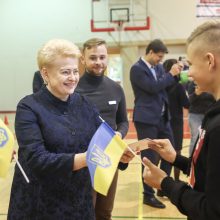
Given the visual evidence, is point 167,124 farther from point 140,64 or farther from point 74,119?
point 74,119

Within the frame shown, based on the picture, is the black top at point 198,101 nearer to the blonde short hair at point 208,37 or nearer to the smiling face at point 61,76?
the smiling face at point 61,76

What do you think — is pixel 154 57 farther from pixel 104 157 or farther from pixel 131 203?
pixel 104 157

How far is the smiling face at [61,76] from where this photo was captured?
175cm

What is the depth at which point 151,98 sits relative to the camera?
12.0 ft

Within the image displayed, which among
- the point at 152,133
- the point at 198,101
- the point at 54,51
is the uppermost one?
the point at 54,51

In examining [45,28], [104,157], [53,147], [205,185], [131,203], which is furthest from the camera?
[45,28]

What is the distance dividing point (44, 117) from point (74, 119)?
164 millimetres

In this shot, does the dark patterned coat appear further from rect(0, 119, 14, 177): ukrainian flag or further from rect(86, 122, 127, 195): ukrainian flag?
rect(86, 122, 127, 195): ukrainian flag

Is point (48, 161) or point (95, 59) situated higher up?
point (95, 59)

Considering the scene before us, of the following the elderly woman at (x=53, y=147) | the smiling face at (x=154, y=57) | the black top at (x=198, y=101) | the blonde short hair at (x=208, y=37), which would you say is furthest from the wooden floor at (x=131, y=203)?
the blonde short hair at (x=208, y=37)

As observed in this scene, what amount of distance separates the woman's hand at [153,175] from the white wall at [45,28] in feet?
33.1

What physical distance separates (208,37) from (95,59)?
4.98 feet

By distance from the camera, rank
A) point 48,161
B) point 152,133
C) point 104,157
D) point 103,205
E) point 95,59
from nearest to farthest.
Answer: point 104,157, point 48,161, point 95,59, point 103,205, point 152,133

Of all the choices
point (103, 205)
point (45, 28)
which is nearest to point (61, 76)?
point (103, 205)
